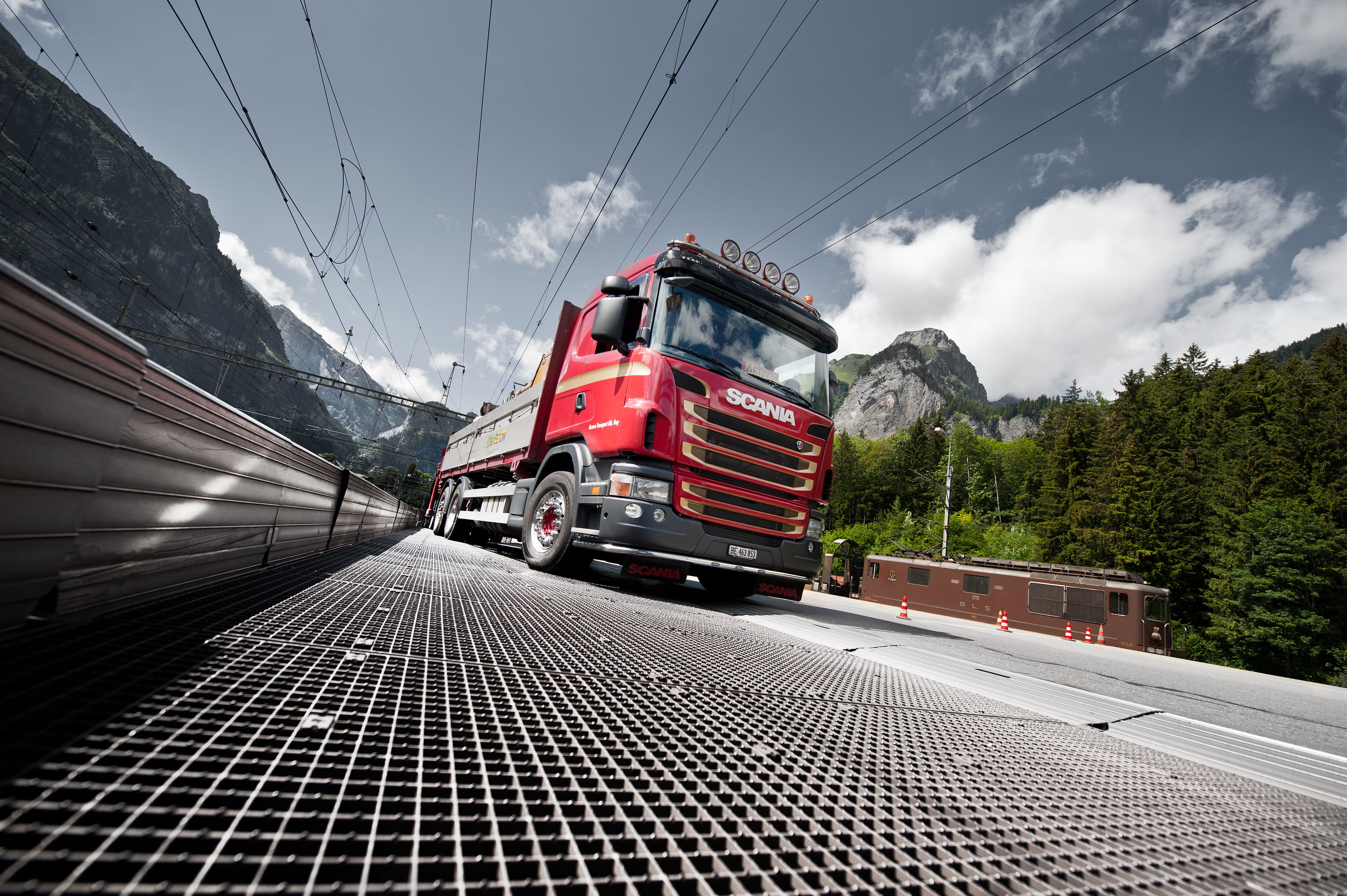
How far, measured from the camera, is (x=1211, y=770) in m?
1.92

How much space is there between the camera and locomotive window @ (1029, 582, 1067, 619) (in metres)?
16.6

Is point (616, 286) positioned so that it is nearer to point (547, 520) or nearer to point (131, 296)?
point (547, 520)

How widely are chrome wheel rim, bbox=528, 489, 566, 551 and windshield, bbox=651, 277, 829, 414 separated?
2010 millimetres

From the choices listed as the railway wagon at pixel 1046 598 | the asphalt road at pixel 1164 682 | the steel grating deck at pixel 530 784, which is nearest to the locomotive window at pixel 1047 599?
the railway wagon at pixel 1046 598

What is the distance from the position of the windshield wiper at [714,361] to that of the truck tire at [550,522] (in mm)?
1708

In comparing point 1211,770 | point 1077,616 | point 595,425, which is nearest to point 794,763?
point 1211,770

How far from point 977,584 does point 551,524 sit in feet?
60.6

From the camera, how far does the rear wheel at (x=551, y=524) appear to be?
5.45 metres

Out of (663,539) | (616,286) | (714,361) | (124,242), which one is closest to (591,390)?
(616,286)

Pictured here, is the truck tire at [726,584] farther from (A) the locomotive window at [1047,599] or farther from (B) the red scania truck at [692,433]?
(A) the locomotive window at [1047,599]

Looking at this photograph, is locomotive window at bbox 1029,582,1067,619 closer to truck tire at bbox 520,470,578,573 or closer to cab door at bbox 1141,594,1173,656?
cab door at bbox 1141,594,1173,656

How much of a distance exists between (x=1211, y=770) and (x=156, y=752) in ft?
9.99

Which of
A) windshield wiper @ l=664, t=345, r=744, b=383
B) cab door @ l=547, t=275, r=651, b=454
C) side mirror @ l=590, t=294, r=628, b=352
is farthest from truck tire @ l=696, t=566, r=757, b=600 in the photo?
side mirror @ l=590, t=294, r=628, b=352

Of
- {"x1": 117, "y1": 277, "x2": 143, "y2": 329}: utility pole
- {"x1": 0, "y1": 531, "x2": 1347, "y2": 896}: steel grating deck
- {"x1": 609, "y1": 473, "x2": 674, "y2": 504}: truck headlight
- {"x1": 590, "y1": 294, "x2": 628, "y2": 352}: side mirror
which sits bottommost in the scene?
{"x1": 0, "y1": 531, "x2": 1347, "y2": 896}: steel grating deck
